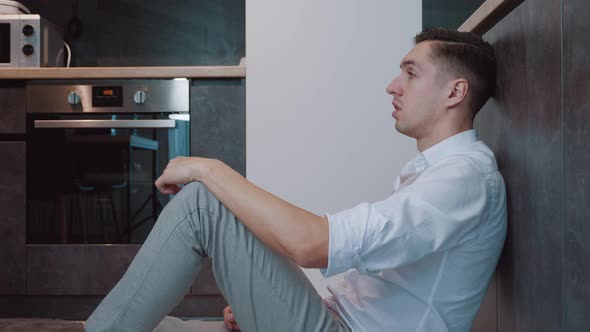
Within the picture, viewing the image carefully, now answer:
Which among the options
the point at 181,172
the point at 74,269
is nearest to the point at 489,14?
the point at 181,172

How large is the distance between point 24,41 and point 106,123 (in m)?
0.56

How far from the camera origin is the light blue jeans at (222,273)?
1.05 metres

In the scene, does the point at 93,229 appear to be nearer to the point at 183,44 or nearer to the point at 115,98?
the point at 115,98

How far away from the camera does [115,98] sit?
2.32 meters

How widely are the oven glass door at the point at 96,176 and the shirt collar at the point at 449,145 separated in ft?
4.51

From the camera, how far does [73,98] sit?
2.33m

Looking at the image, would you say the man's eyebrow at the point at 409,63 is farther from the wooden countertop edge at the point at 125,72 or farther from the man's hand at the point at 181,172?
the wooden countertop edge at the point at 125,72

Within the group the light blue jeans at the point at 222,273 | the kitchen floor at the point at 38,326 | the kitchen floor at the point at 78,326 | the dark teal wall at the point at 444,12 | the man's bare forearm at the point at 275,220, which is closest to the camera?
A: the man's bare forearm at the point at 275,220

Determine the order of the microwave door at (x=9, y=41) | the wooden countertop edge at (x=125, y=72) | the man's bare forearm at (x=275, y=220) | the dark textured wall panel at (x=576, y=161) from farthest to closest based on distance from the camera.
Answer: the microwave door at (x=9, y=41)
the wooden countertop edge at (x=125, y=72)
the man's bare forearm at (x=275, y=220)
the dark textured wall panel at (x=576, y=161)

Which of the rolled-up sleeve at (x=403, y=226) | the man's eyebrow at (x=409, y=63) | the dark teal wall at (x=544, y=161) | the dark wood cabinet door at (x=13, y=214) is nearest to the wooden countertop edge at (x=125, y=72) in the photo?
the dark wood cabinet door at (x=13, y=214)

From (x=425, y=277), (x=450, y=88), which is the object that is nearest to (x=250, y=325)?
(x=425, y=277)

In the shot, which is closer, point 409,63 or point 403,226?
point 403,226

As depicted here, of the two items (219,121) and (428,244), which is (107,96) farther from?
(428,244)

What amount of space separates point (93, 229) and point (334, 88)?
110cm
